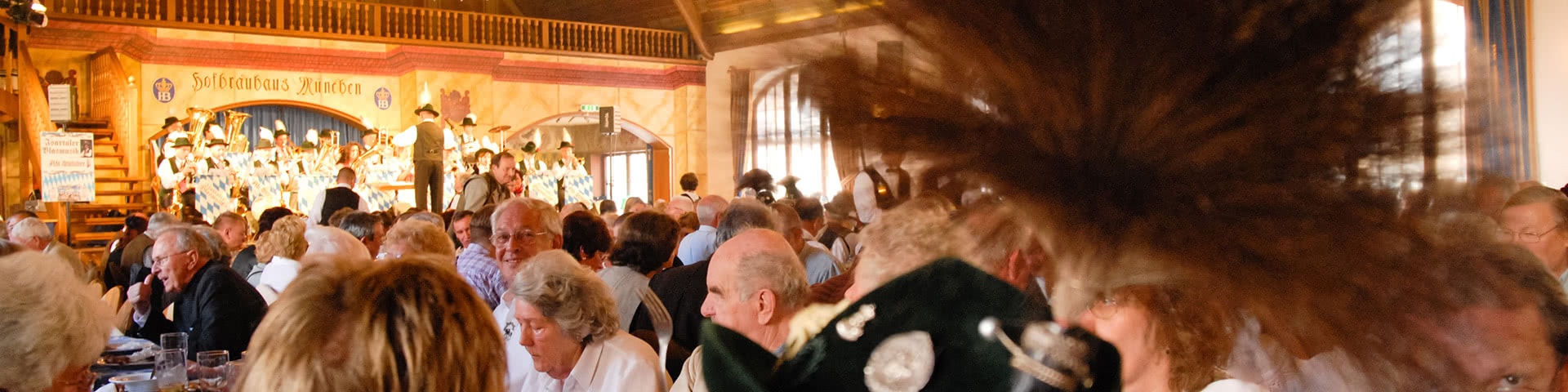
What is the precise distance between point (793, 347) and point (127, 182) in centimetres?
1476

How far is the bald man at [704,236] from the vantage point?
187 inches

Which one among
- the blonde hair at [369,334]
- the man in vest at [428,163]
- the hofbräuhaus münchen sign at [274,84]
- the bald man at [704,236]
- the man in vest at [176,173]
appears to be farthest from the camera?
the hofbräuhaus münchen sign at [274,84]

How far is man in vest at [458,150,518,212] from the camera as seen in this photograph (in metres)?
7.95

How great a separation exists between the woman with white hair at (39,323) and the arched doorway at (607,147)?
12.3 m

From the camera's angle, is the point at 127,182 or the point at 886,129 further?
the point at 127,182

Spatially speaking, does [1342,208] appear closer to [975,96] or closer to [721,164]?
[975,96]

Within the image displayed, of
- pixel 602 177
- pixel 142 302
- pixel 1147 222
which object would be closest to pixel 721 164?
pixel 1147 222

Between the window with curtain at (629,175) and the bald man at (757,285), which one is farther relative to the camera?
the window with curtain at (629,175)

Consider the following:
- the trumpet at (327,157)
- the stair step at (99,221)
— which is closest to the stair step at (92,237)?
the stair step at (99,221)

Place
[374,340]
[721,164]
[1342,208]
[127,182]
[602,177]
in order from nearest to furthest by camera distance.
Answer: [1342,208], [721,164], [374,340], [127,182], [602,177]

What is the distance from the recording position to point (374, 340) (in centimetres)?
126

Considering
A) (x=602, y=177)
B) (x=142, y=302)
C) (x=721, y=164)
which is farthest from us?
(x=602, y=177)

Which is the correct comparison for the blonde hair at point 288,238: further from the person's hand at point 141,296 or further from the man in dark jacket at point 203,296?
the person's hand at point 141,296

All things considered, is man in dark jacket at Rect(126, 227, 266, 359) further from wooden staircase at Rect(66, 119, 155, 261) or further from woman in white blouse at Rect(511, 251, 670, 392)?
wooden staircase at Rect(66, 119, 155, 261)
